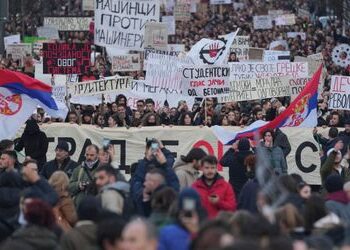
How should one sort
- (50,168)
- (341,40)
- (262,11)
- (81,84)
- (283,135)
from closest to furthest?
(50,168) → (283,135) → (81,84) → (341,40) → (262,11)

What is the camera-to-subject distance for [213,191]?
46.6 ft

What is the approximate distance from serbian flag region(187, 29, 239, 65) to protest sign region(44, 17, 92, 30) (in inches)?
660

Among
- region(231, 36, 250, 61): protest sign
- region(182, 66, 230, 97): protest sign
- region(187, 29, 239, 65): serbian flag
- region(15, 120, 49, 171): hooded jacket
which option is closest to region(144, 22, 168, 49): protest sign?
region(187, 29, 239, 65): serbian flag

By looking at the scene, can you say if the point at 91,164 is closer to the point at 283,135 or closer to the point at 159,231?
the point at 283,135

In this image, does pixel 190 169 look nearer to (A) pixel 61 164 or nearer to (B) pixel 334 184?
(B) pixel 334 184

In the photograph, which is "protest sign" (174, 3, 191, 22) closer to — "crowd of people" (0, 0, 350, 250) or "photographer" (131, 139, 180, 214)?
"crowd of people" (0, 0, 350, 250)

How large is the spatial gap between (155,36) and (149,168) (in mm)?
12155

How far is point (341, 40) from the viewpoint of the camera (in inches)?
1709

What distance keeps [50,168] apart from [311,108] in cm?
460

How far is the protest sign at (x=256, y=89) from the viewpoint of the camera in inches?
963

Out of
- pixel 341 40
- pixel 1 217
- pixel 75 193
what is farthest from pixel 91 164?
pixel 341 40

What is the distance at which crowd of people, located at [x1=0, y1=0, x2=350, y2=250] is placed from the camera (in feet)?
34.5

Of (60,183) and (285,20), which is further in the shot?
(285,20)

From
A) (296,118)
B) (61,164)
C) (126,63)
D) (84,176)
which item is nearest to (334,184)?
(84,176)
